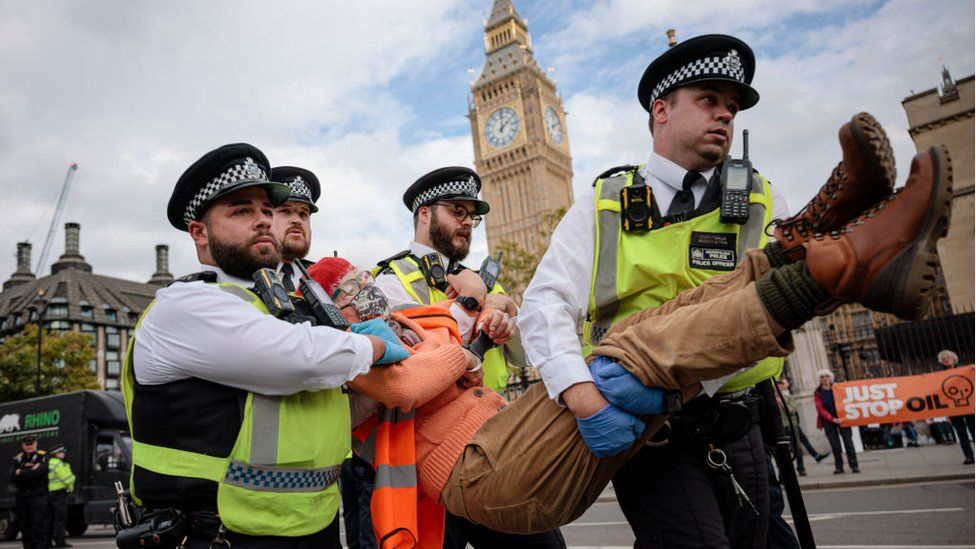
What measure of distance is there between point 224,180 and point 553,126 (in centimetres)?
6814

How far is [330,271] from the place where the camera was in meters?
3.04

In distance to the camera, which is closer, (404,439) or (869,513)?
(404,439)

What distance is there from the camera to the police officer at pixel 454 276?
3146 millimetres

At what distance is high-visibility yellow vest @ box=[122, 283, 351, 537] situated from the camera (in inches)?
84.0

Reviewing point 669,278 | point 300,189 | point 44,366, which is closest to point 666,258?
point 669,278

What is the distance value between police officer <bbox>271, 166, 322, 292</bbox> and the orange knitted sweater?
1.49m

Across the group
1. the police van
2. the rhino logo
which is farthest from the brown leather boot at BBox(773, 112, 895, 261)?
the rhino logo

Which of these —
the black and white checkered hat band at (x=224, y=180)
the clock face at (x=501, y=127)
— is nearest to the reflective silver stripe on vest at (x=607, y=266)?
the black and white checkered hat band at (x=224, y=180)

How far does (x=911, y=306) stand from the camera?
5.31 ft

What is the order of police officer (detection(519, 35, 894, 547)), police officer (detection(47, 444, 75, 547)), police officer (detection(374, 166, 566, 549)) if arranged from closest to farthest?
police officer (detection(519, 35, 894, 547)), police officer (detection(374, 166, 566, 549)), police officer (detection(47, 444, 75, 547))

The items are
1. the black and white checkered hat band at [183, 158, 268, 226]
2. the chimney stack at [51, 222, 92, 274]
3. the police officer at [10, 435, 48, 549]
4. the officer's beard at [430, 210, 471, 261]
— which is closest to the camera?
the black and white checkered hat band at [183, 158, 268, 226]

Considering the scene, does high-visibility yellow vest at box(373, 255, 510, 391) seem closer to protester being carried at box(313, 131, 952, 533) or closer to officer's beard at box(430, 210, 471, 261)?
officer's beard at box(430, 210, 471, 261)

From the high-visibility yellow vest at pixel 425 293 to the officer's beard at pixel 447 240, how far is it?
28 centimetres

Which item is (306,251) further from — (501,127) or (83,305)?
(83,305)
